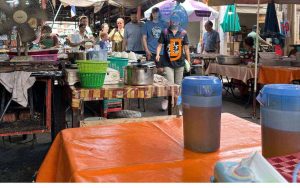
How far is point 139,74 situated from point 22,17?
5.83 ft

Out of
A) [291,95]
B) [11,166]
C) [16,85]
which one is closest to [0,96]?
[16,85]

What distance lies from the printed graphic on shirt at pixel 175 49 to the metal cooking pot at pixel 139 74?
91.0 inches

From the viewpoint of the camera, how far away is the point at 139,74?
3.29 m

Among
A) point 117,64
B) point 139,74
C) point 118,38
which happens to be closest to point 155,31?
point 118,38

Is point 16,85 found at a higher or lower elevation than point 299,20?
lower

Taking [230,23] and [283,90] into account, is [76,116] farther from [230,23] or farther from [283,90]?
[230,23]

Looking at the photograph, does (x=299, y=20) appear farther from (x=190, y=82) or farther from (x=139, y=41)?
(x=190, y=82)

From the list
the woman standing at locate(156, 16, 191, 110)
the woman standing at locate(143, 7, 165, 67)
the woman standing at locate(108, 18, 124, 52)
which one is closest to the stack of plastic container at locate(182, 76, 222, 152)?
the woman standing at locate(156, 16, 191, 110)

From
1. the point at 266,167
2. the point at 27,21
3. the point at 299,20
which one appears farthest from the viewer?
the point at 299,20

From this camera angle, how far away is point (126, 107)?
5582 mm

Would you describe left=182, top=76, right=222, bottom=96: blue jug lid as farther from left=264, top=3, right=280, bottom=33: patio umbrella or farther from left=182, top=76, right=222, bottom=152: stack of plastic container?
left=264, top=3, right=280, bottom=33: patio umbrella

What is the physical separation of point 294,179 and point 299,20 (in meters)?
12.3

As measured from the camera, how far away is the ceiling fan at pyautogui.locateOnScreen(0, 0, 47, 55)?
4.01 meters

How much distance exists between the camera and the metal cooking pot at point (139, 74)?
3.28m
